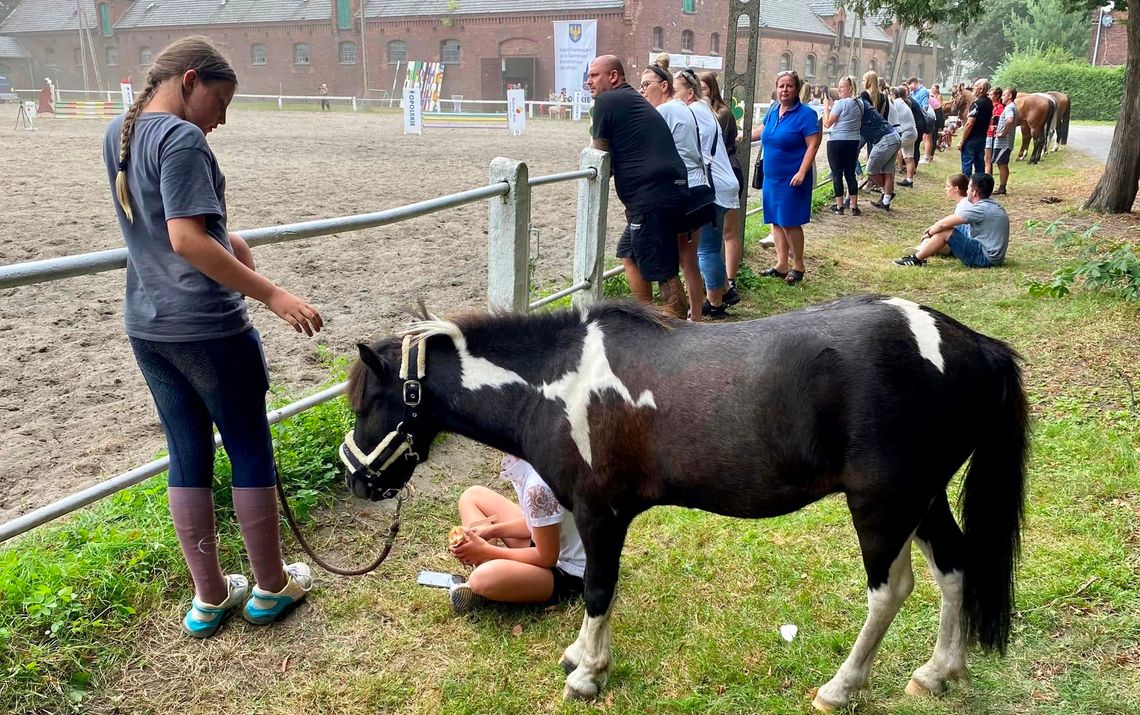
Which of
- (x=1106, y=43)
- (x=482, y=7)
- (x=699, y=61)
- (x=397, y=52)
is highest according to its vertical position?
(x=482, y=7)

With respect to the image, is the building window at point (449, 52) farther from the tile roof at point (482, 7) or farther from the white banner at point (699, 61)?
the white banner at point (699, 61)

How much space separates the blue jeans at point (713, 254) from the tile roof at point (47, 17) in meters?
63.2

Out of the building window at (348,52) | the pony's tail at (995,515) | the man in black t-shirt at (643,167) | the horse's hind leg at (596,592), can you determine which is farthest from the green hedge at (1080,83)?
the horse's hind leg at (596,592)

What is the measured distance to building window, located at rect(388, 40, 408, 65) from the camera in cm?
4903

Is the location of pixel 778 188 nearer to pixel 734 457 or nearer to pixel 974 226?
pixel 974 226

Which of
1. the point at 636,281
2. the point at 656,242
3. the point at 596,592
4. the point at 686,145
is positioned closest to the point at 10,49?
the point at 686,145

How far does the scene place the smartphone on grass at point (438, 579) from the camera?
3219 mm

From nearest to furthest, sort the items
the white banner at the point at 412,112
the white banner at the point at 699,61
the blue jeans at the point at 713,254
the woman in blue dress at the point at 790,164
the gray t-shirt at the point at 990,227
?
the blue jeans at the point at 713,254 → the woman in blue dress at the point at 790,164 → the gray t-shirt at the point at 990,227 → the white banner at the point at 412,112 → the white banner at the point at 699,61

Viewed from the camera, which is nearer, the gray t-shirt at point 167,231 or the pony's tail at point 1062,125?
the gray t-shirt at point 167,231

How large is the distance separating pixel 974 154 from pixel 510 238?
1203 centimetres

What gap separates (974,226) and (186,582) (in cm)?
825

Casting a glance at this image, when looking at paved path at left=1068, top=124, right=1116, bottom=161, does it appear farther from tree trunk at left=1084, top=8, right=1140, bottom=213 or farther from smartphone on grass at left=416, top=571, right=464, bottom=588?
smartphone on grass at left=416, top=571, right=464, bottom=588

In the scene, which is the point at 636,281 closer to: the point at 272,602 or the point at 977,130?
the point at 272,602

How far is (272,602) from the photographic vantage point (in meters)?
2.96
